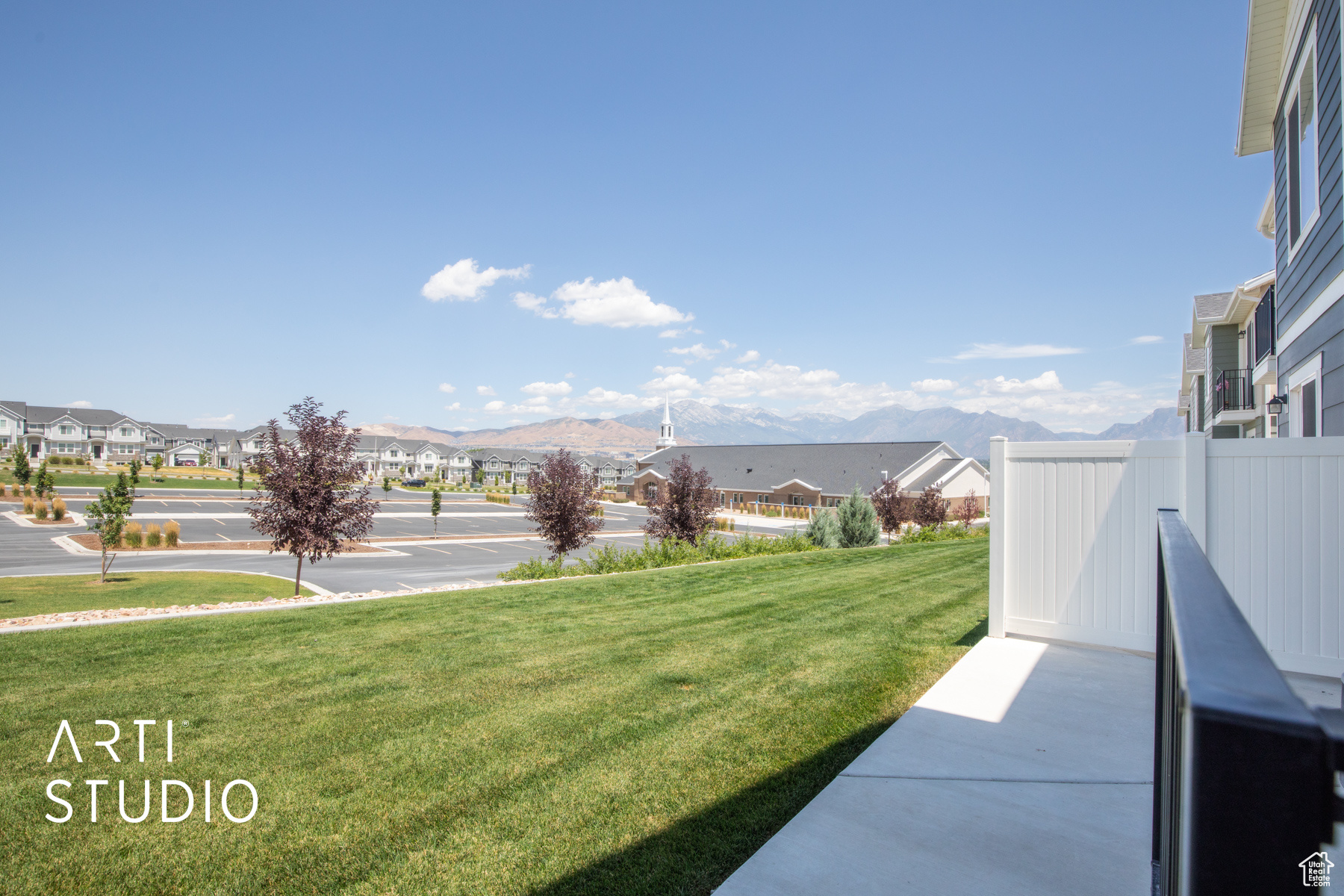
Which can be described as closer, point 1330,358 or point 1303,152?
point 1330,358

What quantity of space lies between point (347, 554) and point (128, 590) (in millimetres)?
9880

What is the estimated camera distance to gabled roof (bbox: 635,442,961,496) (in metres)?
56.9

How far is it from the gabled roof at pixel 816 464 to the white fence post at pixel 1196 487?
46683 mm

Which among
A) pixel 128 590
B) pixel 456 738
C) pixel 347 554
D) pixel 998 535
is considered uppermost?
pixel 998 535

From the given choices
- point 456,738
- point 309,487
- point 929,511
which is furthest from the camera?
point 929,511

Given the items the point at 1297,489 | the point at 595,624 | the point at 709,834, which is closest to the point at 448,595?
the point at 595,624

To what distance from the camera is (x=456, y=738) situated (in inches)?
→ 185

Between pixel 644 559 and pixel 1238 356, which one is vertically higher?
pixel 1238 356

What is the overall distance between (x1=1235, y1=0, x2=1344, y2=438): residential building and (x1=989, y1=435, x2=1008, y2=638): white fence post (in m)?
2.91

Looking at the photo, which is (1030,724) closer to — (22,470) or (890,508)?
(890,508)

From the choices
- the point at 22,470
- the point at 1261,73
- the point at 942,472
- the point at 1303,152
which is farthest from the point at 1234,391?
the point at 22,470

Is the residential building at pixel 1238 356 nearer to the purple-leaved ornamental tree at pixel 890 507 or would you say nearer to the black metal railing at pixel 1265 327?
the black metal railing at pixel 1265 327

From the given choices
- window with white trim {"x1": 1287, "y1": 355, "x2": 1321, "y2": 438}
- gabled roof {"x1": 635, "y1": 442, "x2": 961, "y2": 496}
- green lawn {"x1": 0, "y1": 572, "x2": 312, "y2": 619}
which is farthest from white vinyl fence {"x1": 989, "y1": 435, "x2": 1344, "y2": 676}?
gabled roof {"x1": 635, "y1": 442, "x2": 961, "y2": 496}

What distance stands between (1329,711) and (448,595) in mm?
10908
